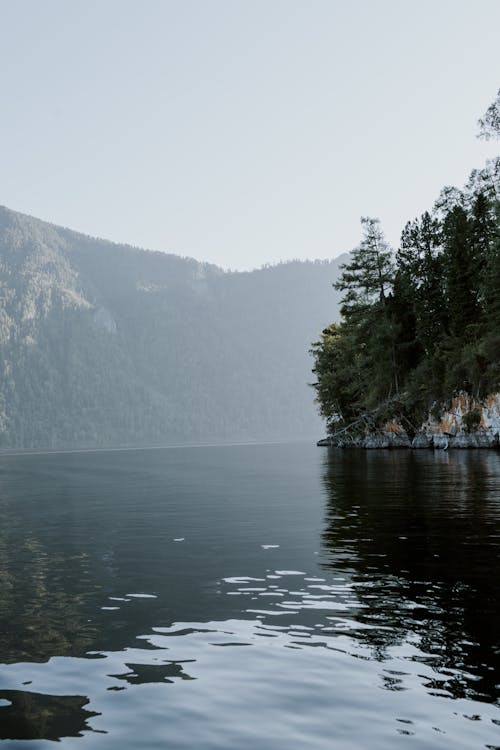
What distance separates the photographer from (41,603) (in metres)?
11.4

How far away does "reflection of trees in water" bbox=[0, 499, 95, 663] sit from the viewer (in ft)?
29.7

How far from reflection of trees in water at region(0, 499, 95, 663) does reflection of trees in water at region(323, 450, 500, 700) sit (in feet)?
12.6

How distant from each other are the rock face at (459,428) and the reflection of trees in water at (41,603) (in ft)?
156

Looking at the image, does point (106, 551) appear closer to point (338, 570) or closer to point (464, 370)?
point (338, 570)

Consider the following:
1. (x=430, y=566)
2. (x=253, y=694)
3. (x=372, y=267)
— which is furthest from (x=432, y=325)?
(x=253, y=694)

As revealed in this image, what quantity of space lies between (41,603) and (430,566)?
6.93 m

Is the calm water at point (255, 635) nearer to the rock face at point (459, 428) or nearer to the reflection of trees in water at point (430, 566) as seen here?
the reflection of trees in water at point (430, 566)

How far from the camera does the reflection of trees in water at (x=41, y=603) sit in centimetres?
905

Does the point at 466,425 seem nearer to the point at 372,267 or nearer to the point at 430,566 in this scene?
the point at 372,267

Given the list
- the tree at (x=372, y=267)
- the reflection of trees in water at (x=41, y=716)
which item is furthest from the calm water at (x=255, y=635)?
the tree at (x=372, y=267)

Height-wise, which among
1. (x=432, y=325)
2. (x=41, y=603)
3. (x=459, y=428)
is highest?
(x=432, y=325)

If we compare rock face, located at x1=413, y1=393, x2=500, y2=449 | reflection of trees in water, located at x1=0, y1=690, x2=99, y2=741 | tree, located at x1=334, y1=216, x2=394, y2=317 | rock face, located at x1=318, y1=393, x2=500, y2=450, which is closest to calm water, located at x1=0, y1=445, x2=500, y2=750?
reflection of trees in water, located at x1=0, y1=690, x2=99, y2=741

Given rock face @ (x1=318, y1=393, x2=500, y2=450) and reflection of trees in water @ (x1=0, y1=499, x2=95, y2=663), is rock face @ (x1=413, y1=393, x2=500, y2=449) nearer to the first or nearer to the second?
rock face @ (x1=318, y1=393, x2=500, y2=450)

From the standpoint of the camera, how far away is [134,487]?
38906 millimetres
